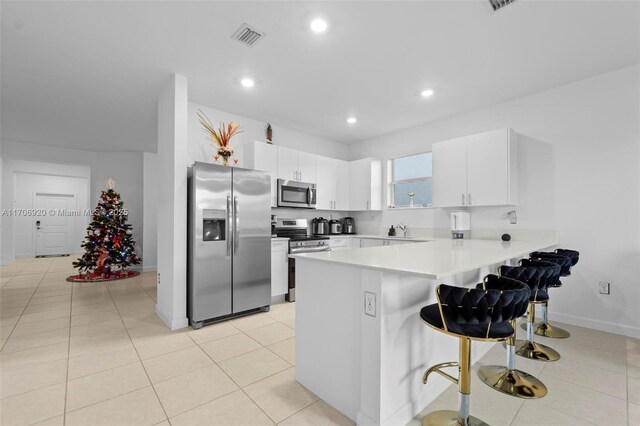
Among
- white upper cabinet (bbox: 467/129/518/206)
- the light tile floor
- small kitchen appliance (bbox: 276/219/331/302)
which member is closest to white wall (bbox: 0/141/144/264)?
the light tile floor

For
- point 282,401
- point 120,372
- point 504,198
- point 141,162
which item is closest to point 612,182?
point 504,198

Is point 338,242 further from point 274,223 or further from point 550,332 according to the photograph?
point 550,332

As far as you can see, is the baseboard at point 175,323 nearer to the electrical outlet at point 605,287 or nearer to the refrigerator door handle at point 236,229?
the refrigerator door handle at point 236,229

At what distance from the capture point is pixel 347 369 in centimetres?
179

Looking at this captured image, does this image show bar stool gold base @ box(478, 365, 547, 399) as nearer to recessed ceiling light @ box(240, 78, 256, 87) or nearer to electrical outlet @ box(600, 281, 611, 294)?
electrical outlet @ box(600, 281, 611, 294)

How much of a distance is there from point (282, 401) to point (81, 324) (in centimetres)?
286

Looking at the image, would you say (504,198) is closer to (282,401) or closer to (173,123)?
(282,401)

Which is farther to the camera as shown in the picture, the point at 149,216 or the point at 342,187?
the point at 149,216

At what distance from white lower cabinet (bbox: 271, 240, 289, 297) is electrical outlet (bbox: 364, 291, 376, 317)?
97.5 inches

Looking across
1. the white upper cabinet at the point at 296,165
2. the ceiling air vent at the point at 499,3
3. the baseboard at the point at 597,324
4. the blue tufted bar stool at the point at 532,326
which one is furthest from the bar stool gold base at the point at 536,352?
the white upper cabinet at the point at 296,165

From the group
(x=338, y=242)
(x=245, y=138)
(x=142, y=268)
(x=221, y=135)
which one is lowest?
(x=142, y=268)

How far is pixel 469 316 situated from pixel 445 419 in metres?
0.71

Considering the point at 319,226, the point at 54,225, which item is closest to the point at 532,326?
the point at 319,226

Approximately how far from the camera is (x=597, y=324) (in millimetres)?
3197
